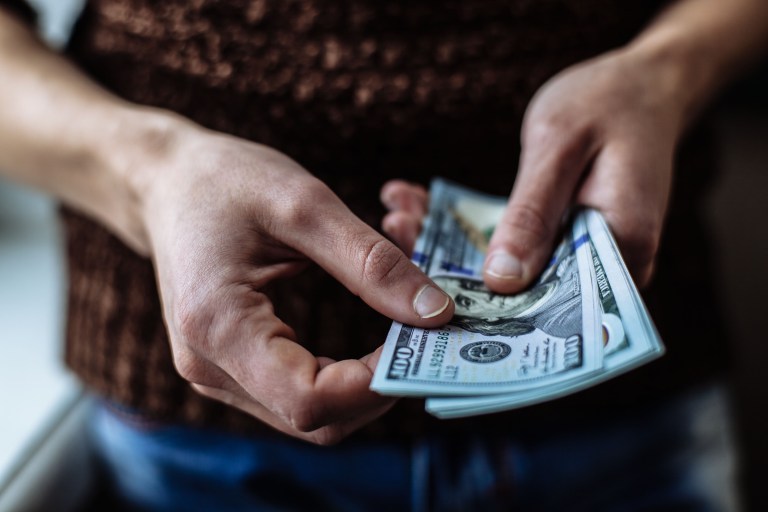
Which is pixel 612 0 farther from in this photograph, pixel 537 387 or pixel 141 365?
pixel 141 365

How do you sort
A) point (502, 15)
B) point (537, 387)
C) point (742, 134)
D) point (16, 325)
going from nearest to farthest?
point (537, 387) → point (502, 15) → point (16, 325) → point (742, 134)

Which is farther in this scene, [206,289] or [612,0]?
[612,0]

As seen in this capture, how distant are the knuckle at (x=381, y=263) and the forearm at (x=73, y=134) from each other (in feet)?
0.76

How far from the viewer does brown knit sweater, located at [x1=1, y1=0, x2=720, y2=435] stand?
68 centimetres

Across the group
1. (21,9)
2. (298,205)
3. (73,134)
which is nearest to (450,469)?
(298,205)

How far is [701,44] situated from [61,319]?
0.84m

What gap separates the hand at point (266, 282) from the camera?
1.50 ft

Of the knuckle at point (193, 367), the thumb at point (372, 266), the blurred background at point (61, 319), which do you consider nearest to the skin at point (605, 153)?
the thumb at point (372, 266)

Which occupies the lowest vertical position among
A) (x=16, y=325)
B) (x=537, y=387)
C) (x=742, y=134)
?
(x=16, y=325)

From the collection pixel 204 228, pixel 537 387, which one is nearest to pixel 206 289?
pixel 204 228

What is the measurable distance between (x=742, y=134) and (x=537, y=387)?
1944 millimetres

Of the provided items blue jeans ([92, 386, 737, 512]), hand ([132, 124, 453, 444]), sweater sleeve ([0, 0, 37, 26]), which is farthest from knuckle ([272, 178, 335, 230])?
sweater sleeve ([0, 0, 37, 26])

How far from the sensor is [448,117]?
0.69 m

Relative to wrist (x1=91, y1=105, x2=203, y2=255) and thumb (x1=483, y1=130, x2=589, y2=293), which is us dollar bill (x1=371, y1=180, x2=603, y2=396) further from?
wrist (x1=91, y1=105, x2=203, y2=255)
